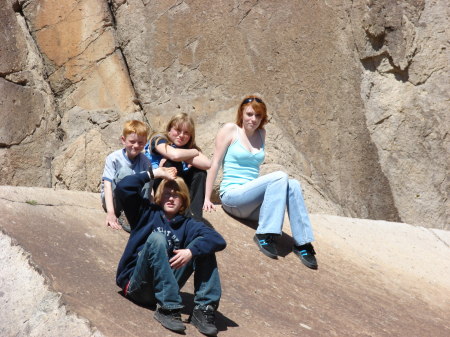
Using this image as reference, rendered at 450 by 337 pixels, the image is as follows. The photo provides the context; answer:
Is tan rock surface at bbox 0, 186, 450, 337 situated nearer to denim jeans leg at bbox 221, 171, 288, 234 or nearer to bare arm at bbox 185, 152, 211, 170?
denim jeans leg at bbox 221, 171, 288, 234

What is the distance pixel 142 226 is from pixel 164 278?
368mm

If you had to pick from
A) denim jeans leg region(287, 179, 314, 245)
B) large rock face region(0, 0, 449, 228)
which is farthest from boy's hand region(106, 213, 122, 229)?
large rock face region(0, 0, 449, 228)

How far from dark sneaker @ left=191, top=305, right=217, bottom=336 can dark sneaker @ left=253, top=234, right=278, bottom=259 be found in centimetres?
155

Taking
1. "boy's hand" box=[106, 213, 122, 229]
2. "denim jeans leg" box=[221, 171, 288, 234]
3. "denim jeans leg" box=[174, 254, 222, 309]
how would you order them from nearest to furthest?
1. "denim jeans leg" box=[174, 254, 222, 309]
2. "boy's hand" box=[106, 213, 122, 229]
3. "denim jeans leg" box=[221, 171, 288, 234]

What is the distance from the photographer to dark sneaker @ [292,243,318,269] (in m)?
5.62

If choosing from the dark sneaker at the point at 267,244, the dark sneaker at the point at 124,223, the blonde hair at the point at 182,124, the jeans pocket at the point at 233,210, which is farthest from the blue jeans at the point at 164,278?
the jeans pocket at the point at 233,210

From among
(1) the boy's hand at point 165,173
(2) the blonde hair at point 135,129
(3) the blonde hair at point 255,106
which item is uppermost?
(3) the blonde hair at point 255,106

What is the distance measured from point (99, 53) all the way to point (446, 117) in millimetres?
3835

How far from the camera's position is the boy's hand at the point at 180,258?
394 cm

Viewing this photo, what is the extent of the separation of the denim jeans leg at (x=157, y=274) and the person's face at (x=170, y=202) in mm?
267

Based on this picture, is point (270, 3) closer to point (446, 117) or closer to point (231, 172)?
point (446, 117)

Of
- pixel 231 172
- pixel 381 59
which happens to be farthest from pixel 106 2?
pixel 231 172

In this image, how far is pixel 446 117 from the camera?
28.1 feet

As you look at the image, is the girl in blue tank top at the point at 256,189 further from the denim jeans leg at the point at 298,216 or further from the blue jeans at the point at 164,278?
the blue jeans at the point at 164,278
